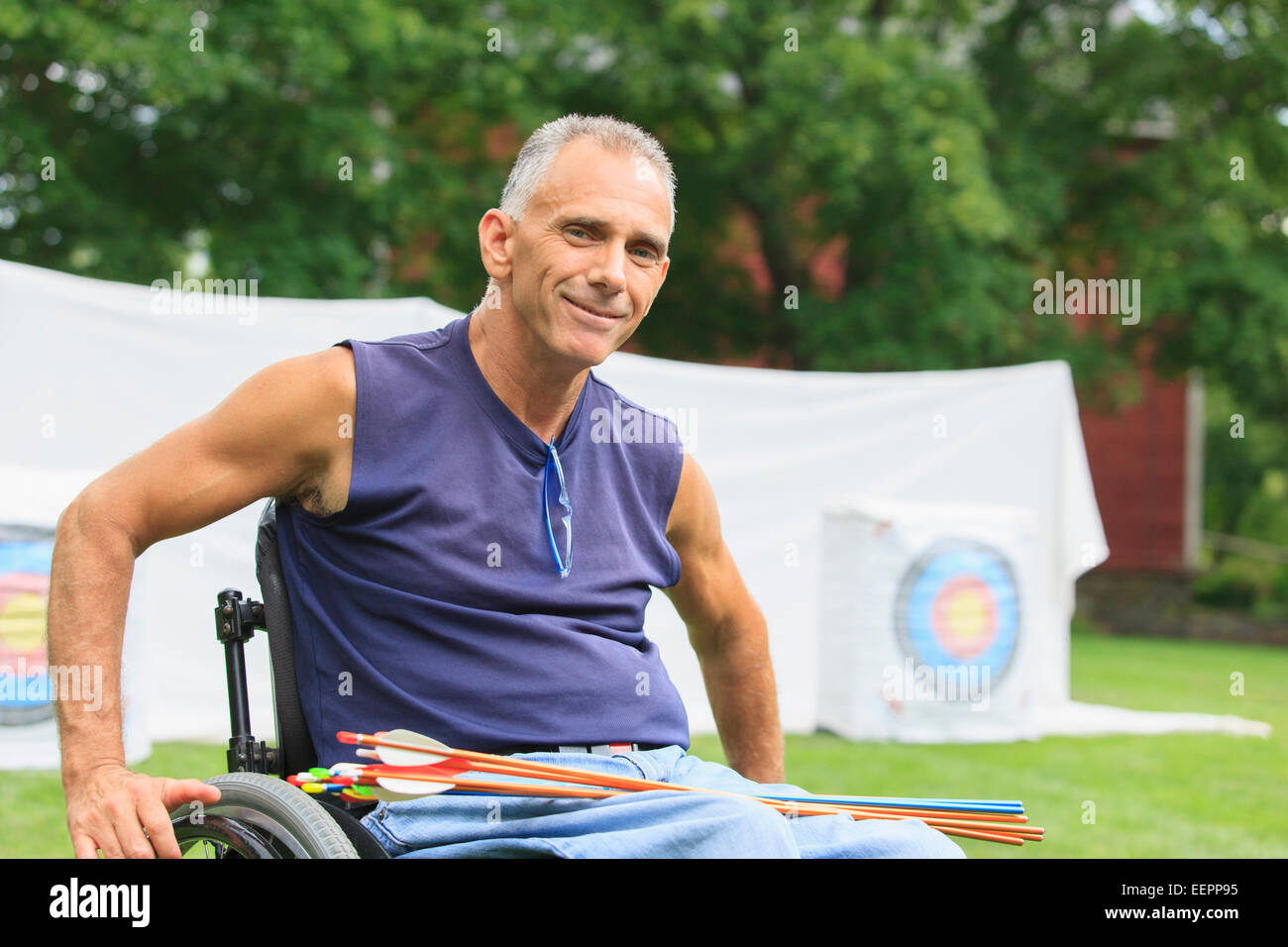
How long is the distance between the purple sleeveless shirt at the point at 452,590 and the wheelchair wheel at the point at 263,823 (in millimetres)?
184

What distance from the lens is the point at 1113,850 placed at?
4043 mm

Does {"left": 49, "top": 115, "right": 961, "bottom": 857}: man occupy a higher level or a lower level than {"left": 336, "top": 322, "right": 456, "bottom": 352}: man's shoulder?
lower

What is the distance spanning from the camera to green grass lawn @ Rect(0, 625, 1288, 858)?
160 inches

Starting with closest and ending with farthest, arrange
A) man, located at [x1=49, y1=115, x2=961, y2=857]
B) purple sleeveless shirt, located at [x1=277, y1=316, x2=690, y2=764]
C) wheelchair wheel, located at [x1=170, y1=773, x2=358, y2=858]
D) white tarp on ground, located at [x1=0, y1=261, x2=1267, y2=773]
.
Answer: wheelchair wheel, located at [x1=170, y1=773, x2=358, y2=858] < man, located at [x1=49, y1=115, x2=961, y2=857] < purple sleeveless shirt, located at [x1=277, y1=316, x2=690, y2=764] < white tarp on ground, located at [x1=0, y1=261, x2=1267, y2=773]

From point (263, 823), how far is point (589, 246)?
2.72 ft

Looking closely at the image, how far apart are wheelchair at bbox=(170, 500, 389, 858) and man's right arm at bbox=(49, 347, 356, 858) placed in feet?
0.16

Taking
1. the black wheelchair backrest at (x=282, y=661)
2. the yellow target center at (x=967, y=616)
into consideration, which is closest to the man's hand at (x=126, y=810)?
the black wheelchair backrest at (x=282, y=661)

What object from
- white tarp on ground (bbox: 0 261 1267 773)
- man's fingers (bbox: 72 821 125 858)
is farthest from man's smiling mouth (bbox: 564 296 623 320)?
white tarp on ground (bbox: 0 261 1267 773)

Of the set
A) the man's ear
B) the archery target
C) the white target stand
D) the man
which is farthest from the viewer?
the white target stand

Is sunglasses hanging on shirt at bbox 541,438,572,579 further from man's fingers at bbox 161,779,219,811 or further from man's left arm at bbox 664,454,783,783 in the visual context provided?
man's fingers at bbox 161,779,219,811

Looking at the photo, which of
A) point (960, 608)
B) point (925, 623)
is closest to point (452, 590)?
point (925, 623)

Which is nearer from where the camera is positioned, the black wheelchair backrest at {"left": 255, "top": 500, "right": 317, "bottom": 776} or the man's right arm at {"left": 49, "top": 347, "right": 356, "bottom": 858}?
the man's right arm at {"left": 49, "top": 347, "right": 356, "bottom": 858}

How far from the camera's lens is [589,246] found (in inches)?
69.6

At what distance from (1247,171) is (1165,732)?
7974 mm
